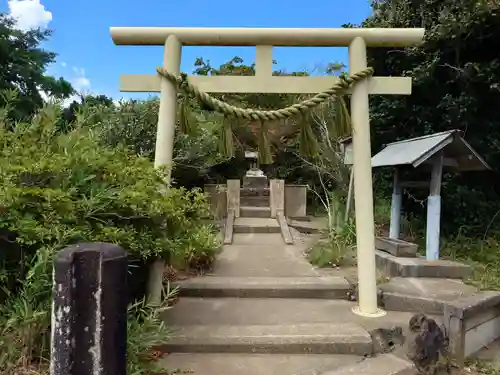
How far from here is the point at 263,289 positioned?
3.78m

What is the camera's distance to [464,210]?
6035 millimetres

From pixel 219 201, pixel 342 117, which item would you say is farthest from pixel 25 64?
pixel 342 117

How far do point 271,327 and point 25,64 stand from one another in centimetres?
1187

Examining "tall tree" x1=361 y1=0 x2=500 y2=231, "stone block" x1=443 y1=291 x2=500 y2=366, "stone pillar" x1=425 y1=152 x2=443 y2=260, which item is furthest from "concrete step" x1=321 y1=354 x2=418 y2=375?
"tall tree" x1=361 y1=0 x2=500 y2=231

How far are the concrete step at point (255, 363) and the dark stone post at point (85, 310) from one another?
1276 millimetres

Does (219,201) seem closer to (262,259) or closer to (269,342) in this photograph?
(262,259)

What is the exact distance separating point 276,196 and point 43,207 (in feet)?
22.7

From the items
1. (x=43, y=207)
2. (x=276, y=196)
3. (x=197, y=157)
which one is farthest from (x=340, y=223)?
(x=43, y=207)

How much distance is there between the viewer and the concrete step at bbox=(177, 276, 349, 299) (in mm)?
3742

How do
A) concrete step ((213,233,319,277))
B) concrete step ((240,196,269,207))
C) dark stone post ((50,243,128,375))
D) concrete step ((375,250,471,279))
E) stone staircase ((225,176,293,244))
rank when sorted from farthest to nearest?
concrete step ((240,196,269,207))
stone staircase ((225,176,293,244))
concrete step ((213,233,319,277))
concrete step ((375,250,471,279))
dark stone post ((50,243,128,375))

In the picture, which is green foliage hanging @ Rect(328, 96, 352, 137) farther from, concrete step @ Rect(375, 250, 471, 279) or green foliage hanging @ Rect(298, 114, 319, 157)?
concrete step @ Rect(375, 250, 471, 279)

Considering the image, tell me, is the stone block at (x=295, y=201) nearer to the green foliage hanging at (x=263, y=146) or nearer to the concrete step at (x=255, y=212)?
the concrete step at (x=255, y=212)

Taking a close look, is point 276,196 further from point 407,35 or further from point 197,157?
point 407,35

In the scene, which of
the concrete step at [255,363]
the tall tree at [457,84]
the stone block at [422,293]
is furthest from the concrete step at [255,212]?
the concrete step at [255,363]
